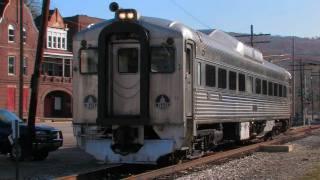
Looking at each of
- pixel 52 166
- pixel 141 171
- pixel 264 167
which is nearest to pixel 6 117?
pixel 52 166

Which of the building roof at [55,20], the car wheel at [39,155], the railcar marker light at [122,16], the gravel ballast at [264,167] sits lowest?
the gravel ballast at [264,167]

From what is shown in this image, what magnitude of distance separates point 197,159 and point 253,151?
5001 millimetres

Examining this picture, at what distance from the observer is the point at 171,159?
16.0 m

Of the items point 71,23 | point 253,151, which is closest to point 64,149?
point 253,151

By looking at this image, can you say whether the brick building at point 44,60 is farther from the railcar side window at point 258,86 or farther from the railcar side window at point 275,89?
the railcar side window at point 258,86

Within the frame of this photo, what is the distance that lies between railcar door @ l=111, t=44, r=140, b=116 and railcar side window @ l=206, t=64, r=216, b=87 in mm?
2555

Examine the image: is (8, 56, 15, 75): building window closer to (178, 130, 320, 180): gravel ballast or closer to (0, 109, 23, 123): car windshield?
(0, 109, 23, 123): car windshield

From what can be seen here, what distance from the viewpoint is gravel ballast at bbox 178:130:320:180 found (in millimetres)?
14328

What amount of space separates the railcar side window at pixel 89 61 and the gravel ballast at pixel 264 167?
11.2ft

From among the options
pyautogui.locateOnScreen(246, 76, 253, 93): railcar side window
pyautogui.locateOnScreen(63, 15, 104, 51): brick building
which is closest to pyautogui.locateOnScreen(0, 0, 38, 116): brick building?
pyautogui.locateOnScreen(63, 15, 104, 51): brick building

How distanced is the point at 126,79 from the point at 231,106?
5242 millimetres

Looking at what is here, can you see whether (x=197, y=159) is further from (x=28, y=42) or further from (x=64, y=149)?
(x=28, y=42)

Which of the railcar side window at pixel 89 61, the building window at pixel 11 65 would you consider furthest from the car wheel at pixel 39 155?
the building window at pixel 11 65

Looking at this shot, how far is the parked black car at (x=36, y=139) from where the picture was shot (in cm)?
1845
